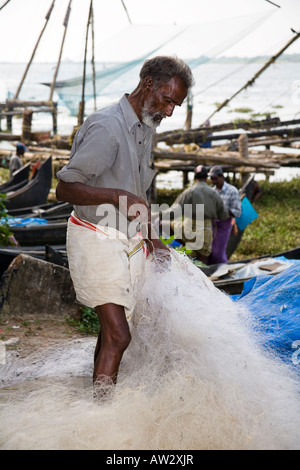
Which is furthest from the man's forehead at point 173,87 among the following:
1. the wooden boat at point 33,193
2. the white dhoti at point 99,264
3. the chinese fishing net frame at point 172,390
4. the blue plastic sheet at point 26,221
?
the wooden boat at point 33,193

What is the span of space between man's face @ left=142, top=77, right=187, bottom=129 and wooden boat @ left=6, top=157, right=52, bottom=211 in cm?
657

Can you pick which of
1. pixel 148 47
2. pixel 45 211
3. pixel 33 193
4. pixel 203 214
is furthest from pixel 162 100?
pixel 148 47

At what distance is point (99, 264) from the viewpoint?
7.95 ft

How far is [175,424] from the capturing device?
6.63ft

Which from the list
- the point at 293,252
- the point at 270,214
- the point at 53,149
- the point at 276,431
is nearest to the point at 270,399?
the point at 276,431

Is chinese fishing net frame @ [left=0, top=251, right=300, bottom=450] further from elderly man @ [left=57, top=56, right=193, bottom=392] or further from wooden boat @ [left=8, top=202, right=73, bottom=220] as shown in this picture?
wooden boat @ [left=8, top=202, right=73, bottom=220]

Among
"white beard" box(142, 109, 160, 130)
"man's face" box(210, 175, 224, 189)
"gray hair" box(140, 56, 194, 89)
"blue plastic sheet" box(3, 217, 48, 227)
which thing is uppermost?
"gray hair" box(140, 56, 194, 89)

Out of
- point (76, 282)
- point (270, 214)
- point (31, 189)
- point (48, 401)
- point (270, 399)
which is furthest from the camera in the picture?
point (270, 214)

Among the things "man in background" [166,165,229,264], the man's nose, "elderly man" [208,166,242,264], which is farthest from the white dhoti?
"elderly man" [208,166,242,264]

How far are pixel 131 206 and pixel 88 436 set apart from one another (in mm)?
1016

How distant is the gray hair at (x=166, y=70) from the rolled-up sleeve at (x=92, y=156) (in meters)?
0.36

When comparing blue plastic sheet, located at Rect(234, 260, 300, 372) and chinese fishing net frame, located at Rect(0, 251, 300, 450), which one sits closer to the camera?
chinese fishing net frame, located at Rect(0, 251, 300, 450)

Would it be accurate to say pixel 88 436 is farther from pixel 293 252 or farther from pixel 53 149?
pixel 53 149

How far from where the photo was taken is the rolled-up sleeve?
230 cm
